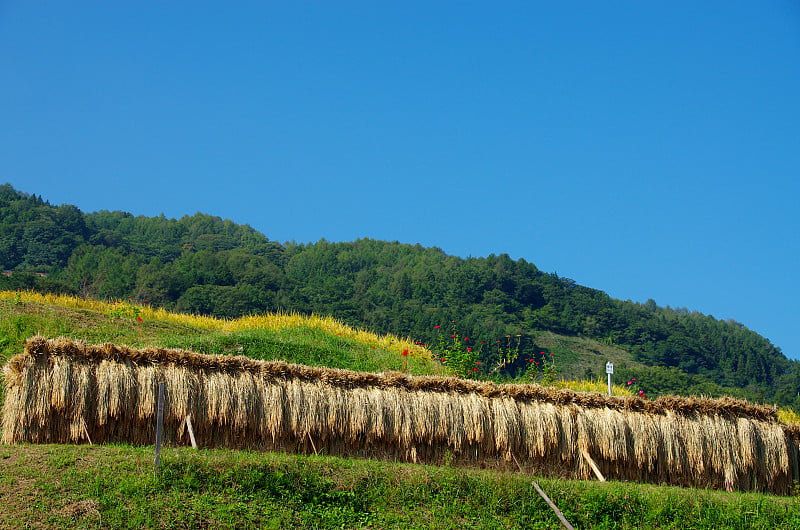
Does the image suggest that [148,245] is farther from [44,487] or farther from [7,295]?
[44,487]

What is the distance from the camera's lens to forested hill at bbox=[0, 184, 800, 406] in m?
50.1

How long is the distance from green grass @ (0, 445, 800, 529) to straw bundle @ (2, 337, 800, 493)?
3.44 feet

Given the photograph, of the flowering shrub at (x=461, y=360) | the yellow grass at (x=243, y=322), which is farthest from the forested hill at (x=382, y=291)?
the flowering shrub at (x=461, y=360)

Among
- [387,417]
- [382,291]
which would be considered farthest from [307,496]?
[382,291]

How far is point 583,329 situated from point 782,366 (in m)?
17.9

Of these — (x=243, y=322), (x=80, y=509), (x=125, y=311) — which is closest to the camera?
(x=80, y=509)

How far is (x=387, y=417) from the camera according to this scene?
40.2 feet

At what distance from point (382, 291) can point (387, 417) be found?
50.5 m

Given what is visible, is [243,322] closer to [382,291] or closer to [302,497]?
[302,497]

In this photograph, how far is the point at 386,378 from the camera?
1253cm

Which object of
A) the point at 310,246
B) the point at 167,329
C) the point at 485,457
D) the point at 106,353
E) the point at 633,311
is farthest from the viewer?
the point at 310,246

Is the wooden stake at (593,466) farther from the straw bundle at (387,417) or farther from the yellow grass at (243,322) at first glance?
the yellow grass at (243,322)

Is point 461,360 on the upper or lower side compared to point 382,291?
lower

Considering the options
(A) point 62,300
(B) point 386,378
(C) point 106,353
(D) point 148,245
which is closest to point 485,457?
(B) point 386,378
